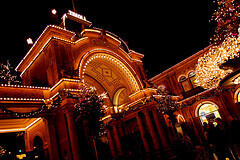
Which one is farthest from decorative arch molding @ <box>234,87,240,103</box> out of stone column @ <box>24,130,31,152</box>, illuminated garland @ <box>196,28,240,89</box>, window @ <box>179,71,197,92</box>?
stone column @ <box>24,130,31,152</box>

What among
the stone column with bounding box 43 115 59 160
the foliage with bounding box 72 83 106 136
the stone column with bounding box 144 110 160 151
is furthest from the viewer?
the stone column with bounding box 144 110 160 151

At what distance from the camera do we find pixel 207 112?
998 inches

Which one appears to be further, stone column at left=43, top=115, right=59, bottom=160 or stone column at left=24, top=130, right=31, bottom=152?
stone column at left=24, top=130, right=31, bottom=152

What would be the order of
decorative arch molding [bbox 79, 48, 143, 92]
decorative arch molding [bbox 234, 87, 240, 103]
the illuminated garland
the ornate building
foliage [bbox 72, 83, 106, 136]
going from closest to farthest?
foliage [bbox 72, 83, 106, 136] < the ornate building < the illuminated garland < decorative arch molding [bbox 79, 48, 143, 92] < decorative arch molding [bbox 234, 87, 240, 103]

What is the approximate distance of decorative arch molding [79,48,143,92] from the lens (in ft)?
51.3

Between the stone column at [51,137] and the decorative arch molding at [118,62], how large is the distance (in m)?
5.58

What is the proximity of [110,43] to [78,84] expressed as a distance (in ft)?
23.9

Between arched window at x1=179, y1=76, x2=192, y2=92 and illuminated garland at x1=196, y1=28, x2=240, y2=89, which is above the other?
arched window at x1=179, y1=76, x2=192, y2=92

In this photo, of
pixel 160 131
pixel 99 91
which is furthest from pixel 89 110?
pixel 99 91

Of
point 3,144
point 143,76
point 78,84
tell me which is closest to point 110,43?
point 143,76

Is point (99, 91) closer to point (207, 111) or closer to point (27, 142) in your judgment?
point (27, 142)

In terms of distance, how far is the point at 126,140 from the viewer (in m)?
18.8

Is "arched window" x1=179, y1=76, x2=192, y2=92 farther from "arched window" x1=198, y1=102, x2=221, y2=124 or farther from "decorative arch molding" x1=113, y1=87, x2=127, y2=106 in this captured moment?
"decorative arch molding" x1=113, y1=87, x2=127, y2=106

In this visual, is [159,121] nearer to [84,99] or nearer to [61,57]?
[84,99]
